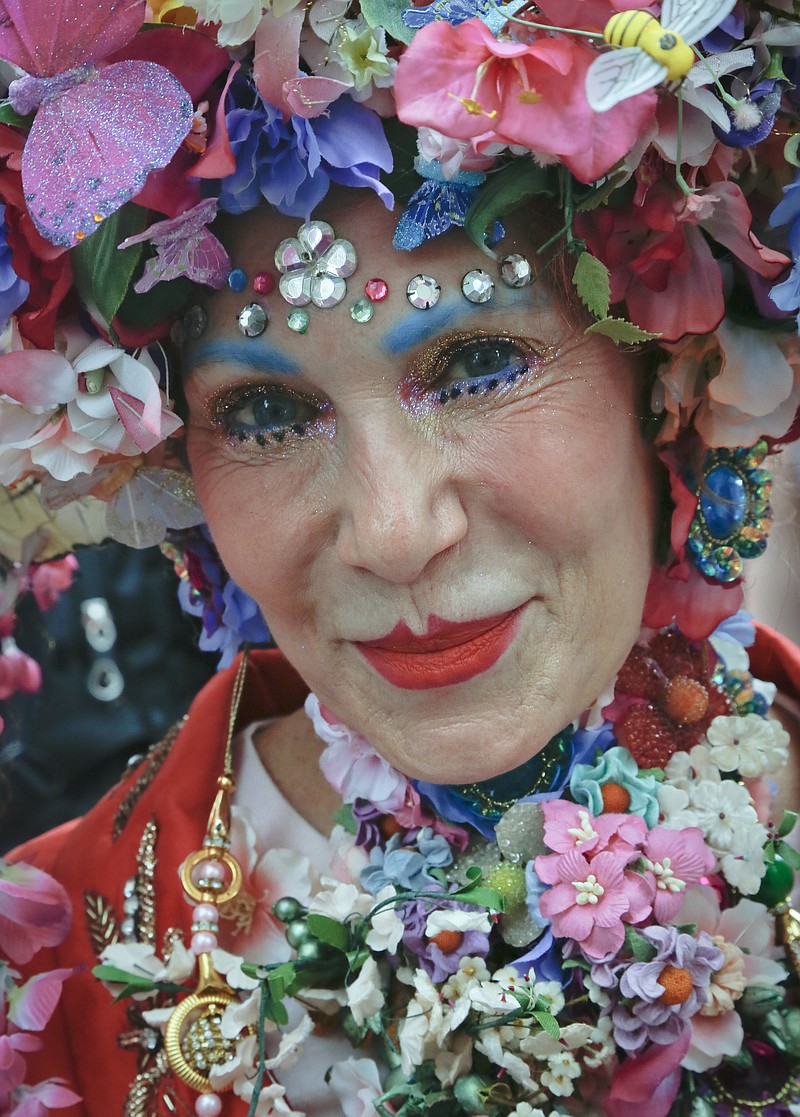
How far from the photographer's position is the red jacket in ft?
4.95

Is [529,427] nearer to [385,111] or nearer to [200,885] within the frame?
[385,111]

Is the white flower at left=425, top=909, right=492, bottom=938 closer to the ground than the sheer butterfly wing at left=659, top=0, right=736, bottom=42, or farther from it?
closer to the ground

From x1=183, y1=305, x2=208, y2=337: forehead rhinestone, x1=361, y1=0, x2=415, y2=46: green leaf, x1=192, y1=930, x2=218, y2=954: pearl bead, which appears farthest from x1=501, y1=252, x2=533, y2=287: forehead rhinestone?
x1=192, y1=930, x2=218, y2=954: pearl bead

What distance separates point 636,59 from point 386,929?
88 centimetres

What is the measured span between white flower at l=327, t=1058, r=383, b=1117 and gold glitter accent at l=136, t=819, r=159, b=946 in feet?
0.92

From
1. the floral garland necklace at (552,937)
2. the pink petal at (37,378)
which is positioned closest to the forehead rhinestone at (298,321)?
the pink petal at (37,378)

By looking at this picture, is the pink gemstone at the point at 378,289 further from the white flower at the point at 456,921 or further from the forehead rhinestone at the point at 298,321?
the white flower at the point at 456,921

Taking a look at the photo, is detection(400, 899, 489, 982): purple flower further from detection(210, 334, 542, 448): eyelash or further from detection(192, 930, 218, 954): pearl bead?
detection(210, 334, 542, 448): eyelash

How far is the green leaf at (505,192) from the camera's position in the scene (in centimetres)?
113

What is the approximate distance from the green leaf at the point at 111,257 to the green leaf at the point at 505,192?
1.07 feet

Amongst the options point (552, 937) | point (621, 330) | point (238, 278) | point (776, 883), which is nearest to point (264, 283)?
point (238, 278)

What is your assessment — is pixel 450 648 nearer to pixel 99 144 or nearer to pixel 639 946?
pixel 639 946

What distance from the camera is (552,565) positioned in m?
1.27

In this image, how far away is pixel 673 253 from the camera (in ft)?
3.91
